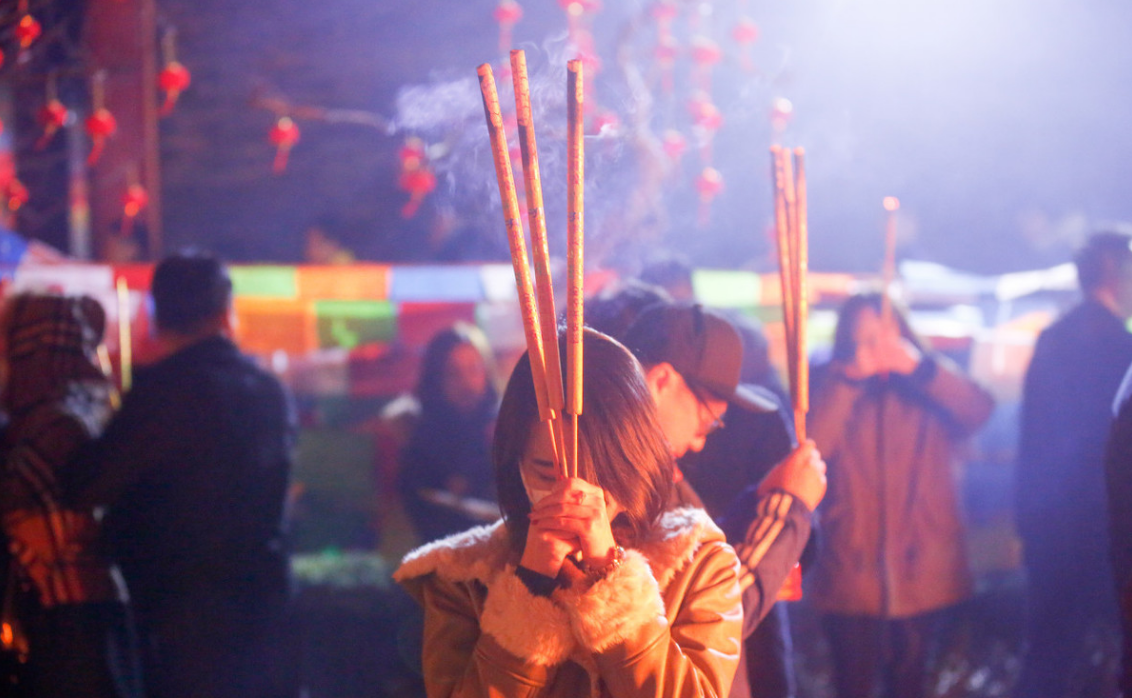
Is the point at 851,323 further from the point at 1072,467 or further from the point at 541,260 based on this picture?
the point at 541,260

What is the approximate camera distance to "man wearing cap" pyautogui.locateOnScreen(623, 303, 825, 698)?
1571 millimetres

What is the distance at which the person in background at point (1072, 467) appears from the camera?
3.15m

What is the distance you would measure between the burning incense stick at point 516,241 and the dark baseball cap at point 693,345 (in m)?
0.51

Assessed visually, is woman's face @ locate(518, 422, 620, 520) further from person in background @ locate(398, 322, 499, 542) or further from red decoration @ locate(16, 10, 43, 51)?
red decoration @ locate(16, 10, 43, 51)

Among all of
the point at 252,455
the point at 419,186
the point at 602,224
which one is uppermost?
the point at 419,186

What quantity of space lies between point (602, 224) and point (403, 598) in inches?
72.4

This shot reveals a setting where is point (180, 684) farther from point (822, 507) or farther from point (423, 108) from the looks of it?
point (822, 507)

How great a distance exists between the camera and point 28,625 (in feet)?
7.85

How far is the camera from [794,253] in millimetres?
1675

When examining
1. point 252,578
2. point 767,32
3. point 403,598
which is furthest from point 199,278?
point 767,32

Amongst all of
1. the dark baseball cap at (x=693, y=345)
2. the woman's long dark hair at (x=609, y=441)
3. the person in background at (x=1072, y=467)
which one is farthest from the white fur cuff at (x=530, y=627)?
the person in background at (x=1072, y=467)

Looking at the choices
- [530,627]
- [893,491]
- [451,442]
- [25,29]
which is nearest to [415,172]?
[451,442]

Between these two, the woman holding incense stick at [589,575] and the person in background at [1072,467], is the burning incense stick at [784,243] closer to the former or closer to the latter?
the woman holding incense stick at [589,575]

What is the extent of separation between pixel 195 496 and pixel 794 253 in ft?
5.60
